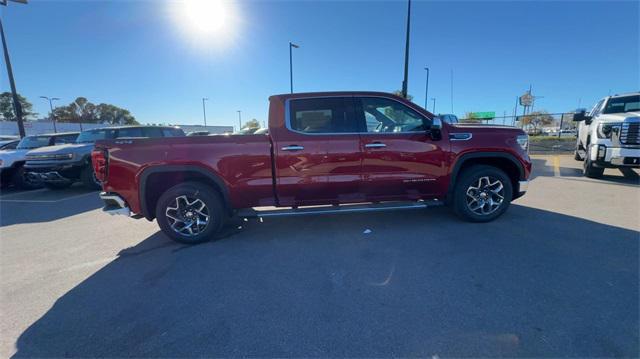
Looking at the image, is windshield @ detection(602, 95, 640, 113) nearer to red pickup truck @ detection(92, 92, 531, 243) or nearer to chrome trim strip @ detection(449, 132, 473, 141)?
red pickup truck @ detection(92, 92, 531, 243)

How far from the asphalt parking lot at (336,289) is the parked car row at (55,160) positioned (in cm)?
330

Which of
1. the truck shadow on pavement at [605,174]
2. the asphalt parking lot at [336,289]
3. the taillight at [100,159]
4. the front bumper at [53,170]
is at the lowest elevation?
the asphalt parking lot at [336,289]

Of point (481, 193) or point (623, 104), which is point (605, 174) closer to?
point (623, 104)

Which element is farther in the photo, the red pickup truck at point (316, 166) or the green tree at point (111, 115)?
the green tree at point (111, 115)

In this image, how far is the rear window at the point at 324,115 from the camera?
400 cm

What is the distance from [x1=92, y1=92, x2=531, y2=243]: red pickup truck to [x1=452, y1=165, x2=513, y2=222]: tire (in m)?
0.01

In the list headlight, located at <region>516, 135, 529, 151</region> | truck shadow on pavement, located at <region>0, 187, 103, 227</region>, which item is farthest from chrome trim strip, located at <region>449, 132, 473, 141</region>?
truck shadow on pavement, located at <region>0, 187, 103, 227</region>

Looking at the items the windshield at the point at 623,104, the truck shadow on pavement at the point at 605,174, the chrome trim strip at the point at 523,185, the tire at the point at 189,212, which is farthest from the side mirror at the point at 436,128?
the windshield at the point at 623,104

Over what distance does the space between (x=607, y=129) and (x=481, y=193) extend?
209 inches

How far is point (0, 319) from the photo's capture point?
2502 millimetres

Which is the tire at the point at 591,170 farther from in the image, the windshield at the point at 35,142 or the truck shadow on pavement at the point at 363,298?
the windshield at the point at 35,142

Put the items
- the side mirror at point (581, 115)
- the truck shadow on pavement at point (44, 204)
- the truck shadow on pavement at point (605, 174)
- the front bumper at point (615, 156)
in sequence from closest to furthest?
the truck shadow on pavement at point (44, 204), the front bumper at point (615, 156), the truck shadow on pavement at point (605, 174), the side mirror at point (581, 115)

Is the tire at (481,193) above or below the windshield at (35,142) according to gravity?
below

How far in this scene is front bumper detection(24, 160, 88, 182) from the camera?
24.2ft
